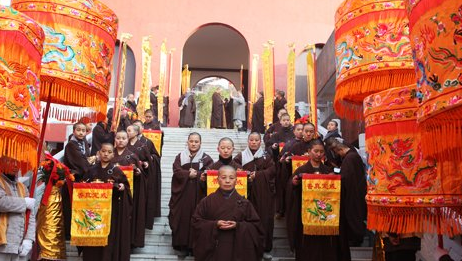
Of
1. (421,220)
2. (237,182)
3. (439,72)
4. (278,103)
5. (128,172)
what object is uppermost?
(278,103)

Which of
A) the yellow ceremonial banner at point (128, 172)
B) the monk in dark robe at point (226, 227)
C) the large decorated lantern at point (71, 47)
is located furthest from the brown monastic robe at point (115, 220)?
the large decorated lantern at point (71, 47)

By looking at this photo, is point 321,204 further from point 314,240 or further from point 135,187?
point 135,187

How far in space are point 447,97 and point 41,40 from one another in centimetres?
231

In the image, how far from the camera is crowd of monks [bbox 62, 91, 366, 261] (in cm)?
527

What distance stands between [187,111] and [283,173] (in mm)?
7362

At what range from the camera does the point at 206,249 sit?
5.20 m

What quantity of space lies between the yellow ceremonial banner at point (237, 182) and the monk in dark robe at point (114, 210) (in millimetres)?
959

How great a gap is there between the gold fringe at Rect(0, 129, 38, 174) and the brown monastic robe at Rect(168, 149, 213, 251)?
3.45 meters

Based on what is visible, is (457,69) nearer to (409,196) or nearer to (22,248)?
(409,196)

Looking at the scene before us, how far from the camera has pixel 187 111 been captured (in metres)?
14.3

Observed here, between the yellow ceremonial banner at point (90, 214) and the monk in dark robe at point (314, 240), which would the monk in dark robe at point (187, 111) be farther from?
the yellow ceremonial banner at point (90, 214)

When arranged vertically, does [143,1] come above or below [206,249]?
above

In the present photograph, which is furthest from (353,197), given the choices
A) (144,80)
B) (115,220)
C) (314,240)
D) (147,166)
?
(144,80)

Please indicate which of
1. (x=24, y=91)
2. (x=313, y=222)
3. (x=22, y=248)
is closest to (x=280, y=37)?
(x=313, y=222)
